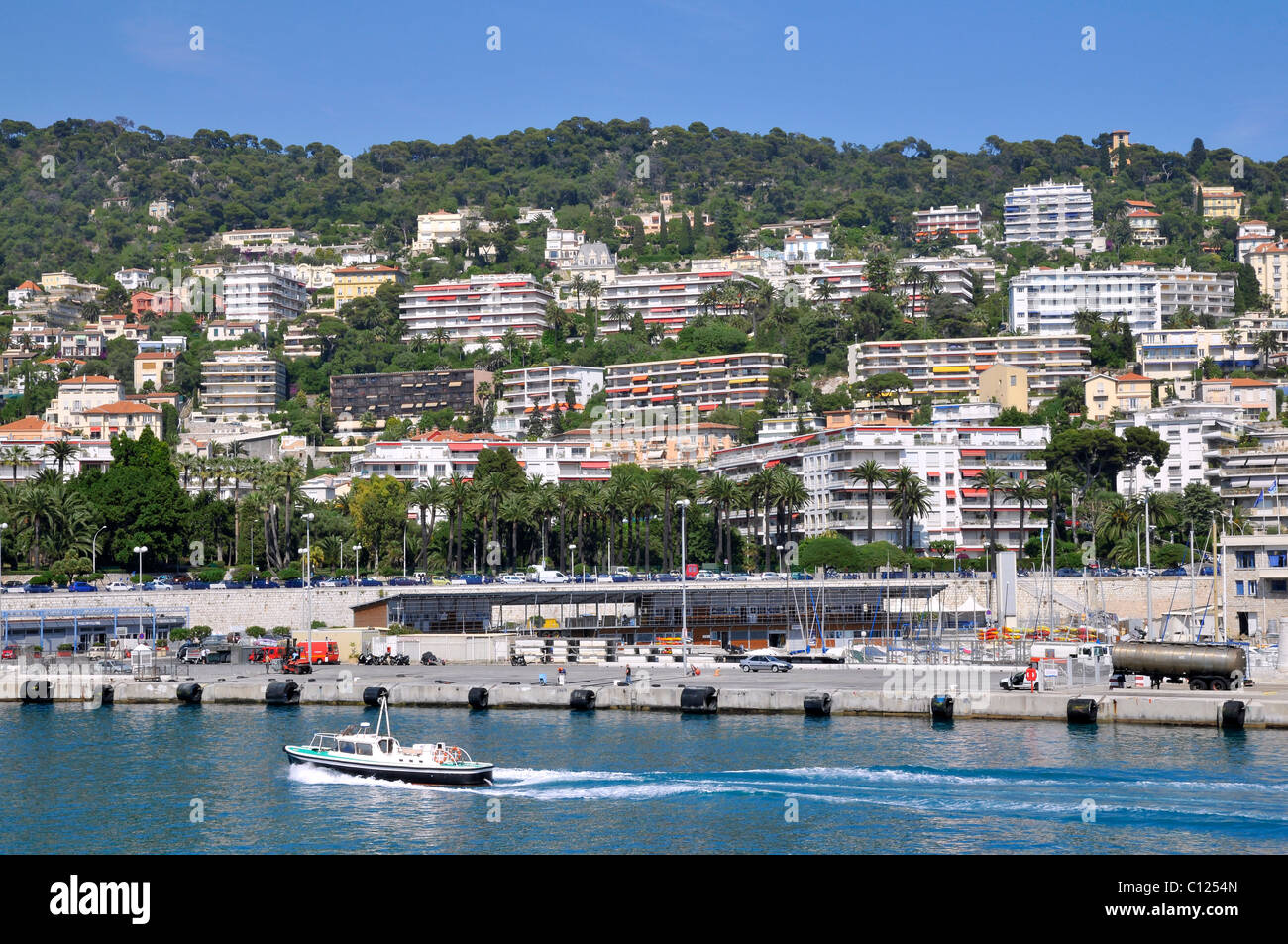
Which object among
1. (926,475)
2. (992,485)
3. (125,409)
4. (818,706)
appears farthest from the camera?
(125,409)

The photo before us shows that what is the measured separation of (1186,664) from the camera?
58.3 metres

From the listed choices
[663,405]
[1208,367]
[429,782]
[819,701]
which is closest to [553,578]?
[819,701]

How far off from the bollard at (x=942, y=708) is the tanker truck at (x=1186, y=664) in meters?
9.22

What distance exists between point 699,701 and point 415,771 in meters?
17.2

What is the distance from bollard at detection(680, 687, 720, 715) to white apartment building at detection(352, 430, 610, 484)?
101m

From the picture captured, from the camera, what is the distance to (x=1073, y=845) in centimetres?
3450

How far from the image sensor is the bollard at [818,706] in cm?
5666

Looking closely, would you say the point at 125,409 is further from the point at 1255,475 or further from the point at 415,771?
the point at 415,771

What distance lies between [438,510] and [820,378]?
244 feet

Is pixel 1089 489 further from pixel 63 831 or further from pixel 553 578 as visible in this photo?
pixel 63 831

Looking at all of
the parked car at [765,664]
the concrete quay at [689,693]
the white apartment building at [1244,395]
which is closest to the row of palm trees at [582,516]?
the parked car at [765,664]

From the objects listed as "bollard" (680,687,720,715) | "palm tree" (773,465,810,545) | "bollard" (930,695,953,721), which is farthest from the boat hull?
"palm tree" (773,465,810,545)

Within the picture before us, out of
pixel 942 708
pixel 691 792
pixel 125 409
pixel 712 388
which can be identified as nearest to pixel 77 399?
pixel 125 409

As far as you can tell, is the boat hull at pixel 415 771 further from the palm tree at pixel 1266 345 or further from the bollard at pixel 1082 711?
the palm tree at pixel 1266 345
